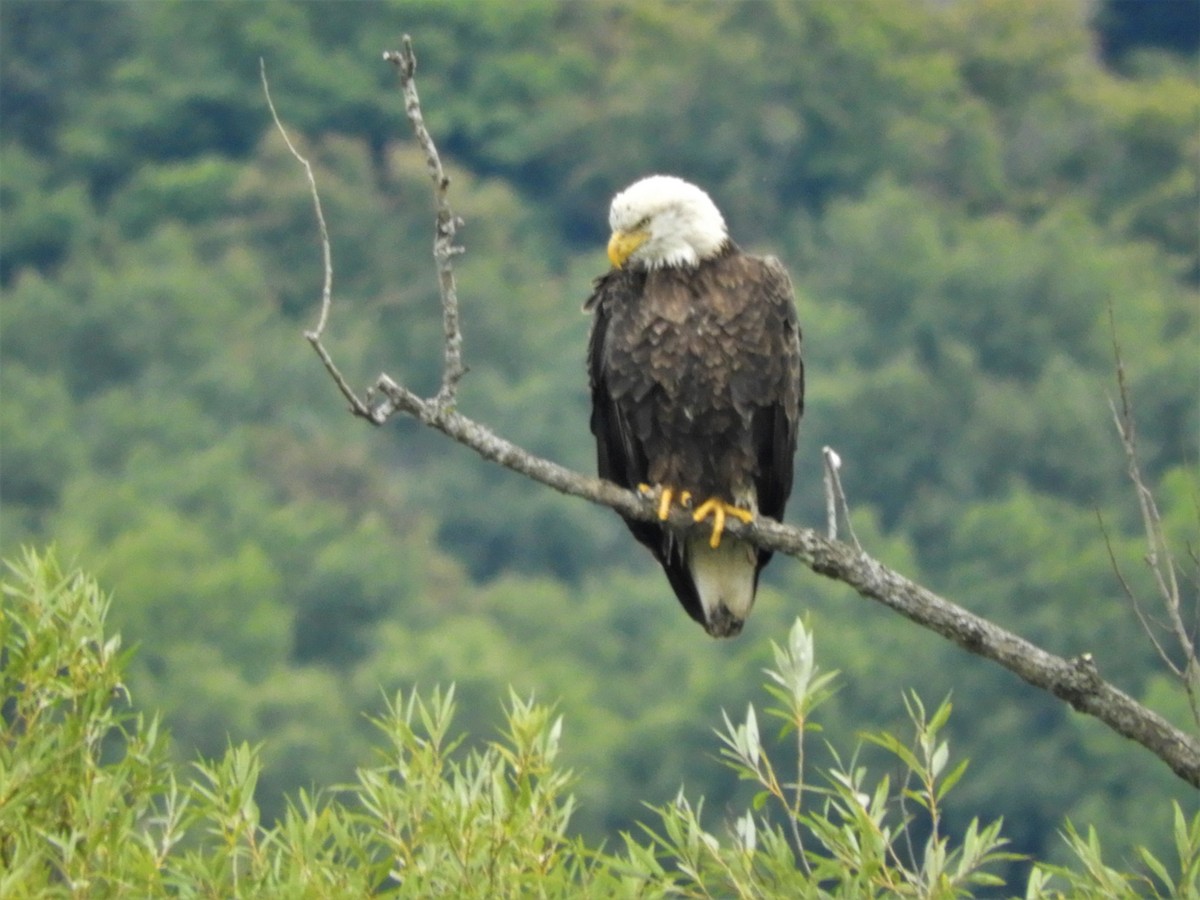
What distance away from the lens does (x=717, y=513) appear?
268 inches

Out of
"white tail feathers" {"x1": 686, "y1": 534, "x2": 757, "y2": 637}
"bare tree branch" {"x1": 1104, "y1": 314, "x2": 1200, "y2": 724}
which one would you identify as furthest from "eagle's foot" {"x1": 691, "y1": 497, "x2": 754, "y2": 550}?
"bare tree branch" {"x1": 1104, "y1": 314, "x2": 1200, "y2": 724}

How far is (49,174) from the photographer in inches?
2315

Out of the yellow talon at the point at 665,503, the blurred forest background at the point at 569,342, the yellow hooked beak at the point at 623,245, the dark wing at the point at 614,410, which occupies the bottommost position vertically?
the yellow talon at the point at 665,503

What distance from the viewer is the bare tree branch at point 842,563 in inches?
193

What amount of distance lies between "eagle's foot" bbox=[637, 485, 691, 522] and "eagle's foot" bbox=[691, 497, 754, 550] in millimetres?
43

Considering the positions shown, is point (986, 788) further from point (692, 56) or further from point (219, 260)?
point (692, 56)

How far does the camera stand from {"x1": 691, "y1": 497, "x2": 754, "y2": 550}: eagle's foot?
675 cm

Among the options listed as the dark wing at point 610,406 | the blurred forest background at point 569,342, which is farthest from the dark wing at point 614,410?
the blurred forest background at point 569,342

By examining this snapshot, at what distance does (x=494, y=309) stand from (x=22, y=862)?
151 feet

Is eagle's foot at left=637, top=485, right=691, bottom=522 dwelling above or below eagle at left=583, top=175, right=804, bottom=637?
below

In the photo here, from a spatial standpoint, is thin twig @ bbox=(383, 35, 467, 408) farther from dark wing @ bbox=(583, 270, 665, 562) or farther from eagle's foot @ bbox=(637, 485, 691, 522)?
dark wing @ bbox=(583, 270, 665, 562)

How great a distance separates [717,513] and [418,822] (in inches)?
68.5

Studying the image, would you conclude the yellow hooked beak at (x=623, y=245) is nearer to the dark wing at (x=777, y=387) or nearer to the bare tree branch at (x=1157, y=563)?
the dark wing at (x=777, y=387)

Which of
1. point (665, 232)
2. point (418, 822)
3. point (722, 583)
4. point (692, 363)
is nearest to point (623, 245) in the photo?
point (665, 232)
